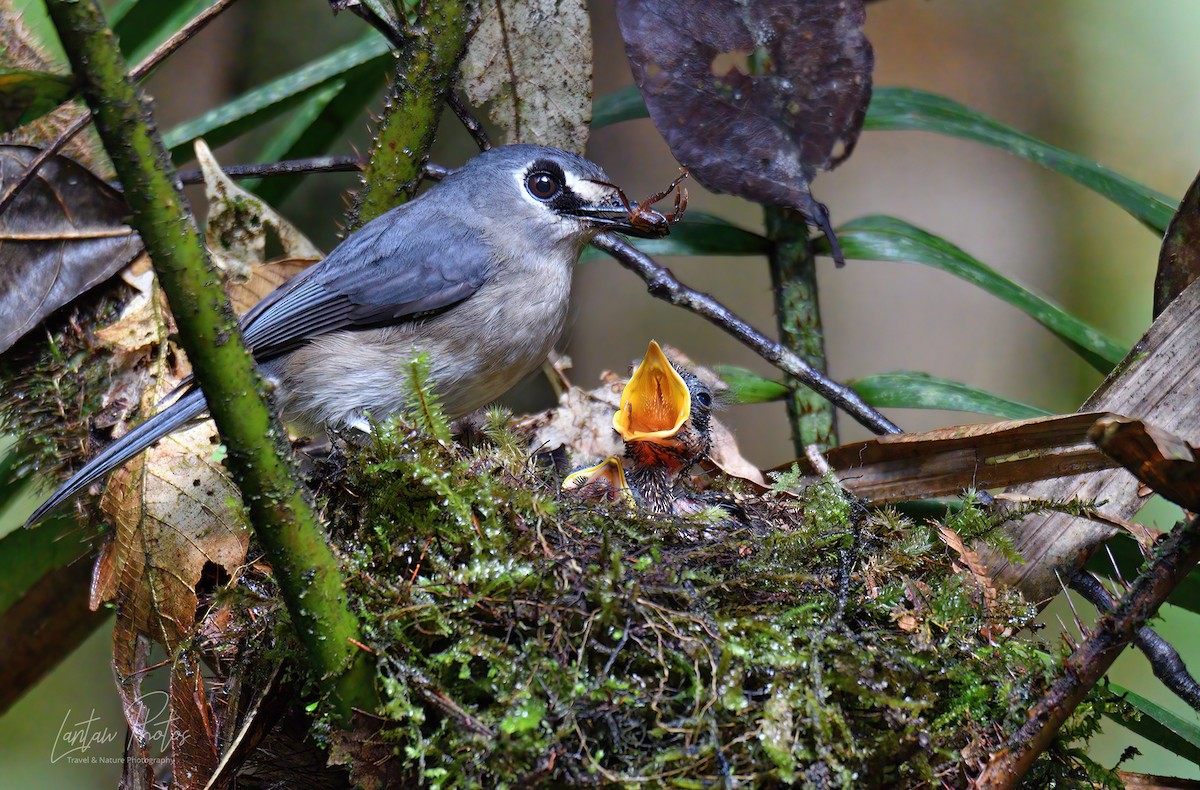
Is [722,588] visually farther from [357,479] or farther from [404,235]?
[404,235]

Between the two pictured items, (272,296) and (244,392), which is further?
(272,296)

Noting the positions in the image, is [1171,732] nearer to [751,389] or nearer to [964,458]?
[964,458]

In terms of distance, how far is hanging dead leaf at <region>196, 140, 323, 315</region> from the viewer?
2748 mm

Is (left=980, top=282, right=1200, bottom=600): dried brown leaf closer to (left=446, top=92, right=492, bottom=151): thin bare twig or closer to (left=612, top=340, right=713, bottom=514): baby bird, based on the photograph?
(left=612, top=340, right=713, bottom=514): baby bird

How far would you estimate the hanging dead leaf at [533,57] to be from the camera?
8.70ft

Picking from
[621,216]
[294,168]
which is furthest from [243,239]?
[621,216]

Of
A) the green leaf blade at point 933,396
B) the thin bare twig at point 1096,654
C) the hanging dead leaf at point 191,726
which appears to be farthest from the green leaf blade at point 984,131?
the hanging dead leaf at point 191,726

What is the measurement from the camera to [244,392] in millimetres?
1314

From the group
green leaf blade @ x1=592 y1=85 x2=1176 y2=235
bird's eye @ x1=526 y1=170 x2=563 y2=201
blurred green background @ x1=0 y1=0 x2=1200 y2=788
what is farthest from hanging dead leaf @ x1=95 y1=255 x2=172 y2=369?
blurred green background @ x1=0 y1=0 x2=1200 y2=788

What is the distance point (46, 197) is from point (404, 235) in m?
0.89

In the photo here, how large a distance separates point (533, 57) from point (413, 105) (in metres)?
0.36

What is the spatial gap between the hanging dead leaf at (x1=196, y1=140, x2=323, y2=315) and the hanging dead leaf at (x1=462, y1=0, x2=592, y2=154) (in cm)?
68

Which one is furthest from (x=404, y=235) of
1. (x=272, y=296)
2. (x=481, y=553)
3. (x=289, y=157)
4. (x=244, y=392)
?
(x=244, y=392)

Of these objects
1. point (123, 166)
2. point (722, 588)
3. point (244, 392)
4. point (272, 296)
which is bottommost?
point (722, 588)
